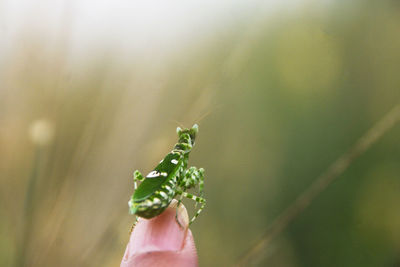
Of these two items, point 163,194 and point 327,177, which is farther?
point 327,177

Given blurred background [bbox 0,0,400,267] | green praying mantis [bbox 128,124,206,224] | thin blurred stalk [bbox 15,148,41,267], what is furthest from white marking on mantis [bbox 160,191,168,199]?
thin blurred stalk [bbox 15,148,41,267]

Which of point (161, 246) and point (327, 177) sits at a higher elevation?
point (161, 246)

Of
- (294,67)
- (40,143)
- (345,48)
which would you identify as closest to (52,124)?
(40,143)

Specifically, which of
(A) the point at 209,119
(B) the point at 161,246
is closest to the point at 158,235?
(B) the point at 161,246

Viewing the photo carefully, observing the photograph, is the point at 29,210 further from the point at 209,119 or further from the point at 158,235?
the point at 158,235

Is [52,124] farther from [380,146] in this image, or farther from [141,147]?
[380,146]

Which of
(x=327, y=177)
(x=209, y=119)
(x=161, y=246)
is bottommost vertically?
(x=327, y=177)
